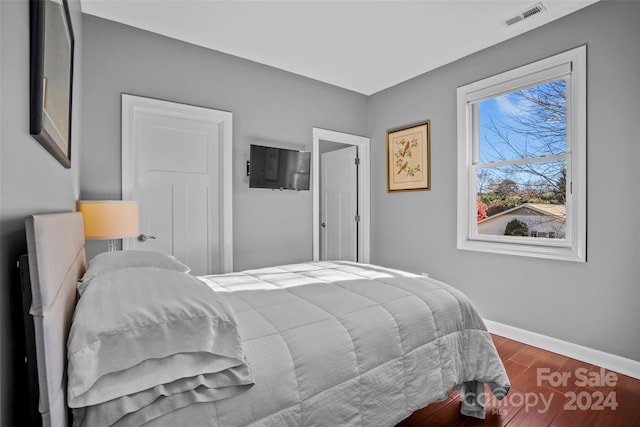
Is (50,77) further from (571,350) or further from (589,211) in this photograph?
(571,350)

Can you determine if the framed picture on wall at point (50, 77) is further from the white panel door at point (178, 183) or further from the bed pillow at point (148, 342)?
the white panel door at point (178, 183)

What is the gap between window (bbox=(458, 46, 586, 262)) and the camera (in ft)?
8.71

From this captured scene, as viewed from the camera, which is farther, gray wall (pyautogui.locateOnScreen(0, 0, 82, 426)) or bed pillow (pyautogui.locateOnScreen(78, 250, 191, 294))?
bed pillow (pyautogui.locateOnScreen(78, 250, 191, 294))

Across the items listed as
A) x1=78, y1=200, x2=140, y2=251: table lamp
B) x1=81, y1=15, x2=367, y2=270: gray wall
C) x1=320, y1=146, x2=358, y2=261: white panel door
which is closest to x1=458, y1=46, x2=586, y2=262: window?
x1=320, y1=146, x2=358, y2=261: white panel door

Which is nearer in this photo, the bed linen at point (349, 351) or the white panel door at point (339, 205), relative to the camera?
the bed linen at point (349, 351)

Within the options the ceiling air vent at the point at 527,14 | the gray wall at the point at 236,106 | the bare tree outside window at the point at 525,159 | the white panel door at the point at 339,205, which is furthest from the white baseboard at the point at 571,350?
the ceiling air vent at the point at 527,14

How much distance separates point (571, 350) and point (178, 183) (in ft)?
12.3

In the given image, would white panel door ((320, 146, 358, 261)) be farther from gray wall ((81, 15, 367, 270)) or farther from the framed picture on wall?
the framed picture on wall

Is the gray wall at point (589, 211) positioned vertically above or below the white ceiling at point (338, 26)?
below

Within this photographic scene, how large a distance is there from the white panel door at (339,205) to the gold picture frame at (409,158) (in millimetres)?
558

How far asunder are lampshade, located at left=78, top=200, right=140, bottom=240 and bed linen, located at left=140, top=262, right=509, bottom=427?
82 centimetres

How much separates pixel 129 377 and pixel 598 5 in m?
3.70

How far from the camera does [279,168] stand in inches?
146

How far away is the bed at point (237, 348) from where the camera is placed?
2.75 feet
